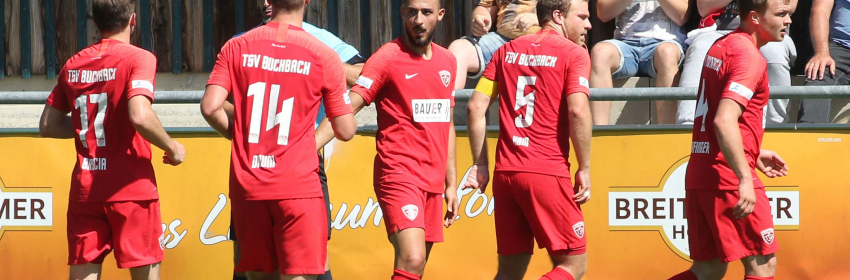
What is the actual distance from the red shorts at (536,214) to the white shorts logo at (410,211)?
57 centimetres

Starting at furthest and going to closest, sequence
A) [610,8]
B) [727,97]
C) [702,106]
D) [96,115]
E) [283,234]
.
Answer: [610,8] < [702,106] < [96,115] < [727,97] < [283,234]

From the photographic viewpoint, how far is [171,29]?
902cm

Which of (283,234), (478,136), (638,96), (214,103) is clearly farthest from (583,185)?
(214,103)

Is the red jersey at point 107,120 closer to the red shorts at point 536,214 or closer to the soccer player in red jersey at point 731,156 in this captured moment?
the red shorts at point 536,214

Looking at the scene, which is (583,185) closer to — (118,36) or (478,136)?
(478,136)

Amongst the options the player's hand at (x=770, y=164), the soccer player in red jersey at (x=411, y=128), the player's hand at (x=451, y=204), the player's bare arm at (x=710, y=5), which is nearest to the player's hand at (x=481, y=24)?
the player's bare arm at (x=710, y=5)

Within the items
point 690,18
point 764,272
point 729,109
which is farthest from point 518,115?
point 690,18

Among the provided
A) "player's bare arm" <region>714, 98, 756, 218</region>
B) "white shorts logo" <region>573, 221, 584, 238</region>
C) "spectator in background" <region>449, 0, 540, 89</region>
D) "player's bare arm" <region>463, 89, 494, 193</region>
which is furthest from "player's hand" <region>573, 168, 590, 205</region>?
"spectator in background" <region>449, 0, 540, 89</region>

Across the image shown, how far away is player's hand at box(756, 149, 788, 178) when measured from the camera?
5.42 m

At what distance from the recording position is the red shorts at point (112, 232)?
204 inches

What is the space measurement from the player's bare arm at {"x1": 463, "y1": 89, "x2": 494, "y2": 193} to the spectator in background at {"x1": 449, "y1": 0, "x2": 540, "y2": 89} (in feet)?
4.64

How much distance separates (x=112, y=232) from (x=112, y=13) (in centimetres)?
121

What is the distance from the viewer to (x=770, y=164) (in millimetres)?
5531

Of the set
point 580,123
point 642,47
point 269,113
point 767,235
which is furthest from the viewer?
point 642,47
